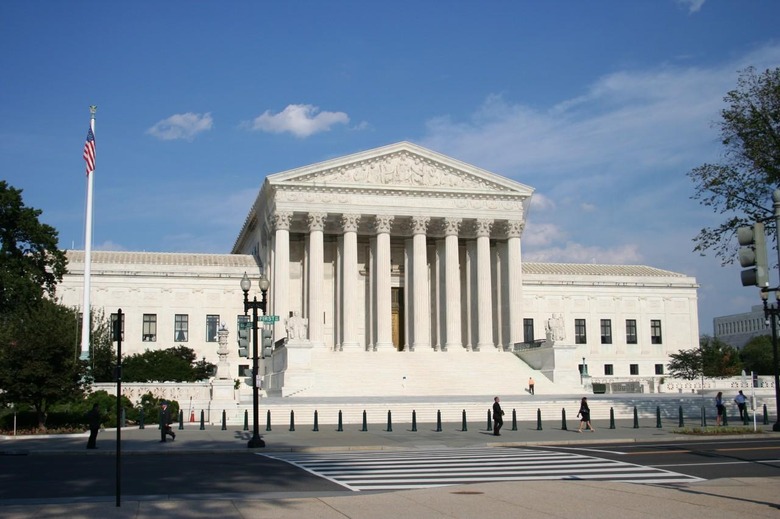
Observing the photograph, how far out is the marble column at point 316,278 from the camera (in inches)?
2682

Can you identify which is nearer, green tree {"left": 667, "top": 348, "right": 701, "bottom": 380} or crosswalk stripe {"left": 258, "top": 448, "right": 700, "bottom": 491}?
crosswalk stripe {"left": 258, "top": 448, "right": 700, "bottom": 491}

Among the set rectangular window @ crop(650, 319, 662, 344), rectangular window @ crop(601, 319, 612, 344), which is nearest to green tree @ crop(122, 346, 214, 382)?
rectangular window @ crop(601, 319, 612, 344)

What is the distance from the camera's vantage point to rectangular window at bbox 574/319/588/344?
87375 millimetres

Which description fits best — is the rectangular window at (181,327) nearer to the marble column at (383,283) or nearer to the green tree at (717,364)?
the marble column at (383,283)

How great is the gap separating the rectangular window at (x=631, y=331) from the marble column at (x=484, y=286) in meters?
22.7

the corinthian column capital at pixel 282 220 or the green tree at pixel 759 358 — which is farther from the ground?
the corinthian column capital at pixel 282 220


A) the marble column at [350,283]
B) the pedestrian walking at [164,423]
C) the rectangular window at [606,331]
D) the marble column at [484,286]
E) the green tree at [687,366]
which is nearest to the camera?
the pedestrian walking at [164,423]

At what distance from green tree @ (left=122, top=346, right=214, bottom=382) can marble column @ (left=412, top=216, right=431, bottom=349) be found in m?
17.8

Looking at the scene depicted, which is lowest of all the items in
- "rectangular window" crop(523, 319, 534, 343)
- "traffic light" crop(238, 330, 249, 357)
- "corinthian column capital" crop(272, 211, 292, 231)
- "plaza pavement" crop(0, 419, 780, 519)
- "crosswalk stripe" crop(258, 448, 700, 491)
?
"crosswalk stripe" crop(258, 448, 700, 491)

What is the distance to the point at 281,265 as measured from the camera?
68125 millimetres

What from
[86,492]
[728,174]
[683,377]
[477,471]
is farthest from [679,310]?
[86,492]

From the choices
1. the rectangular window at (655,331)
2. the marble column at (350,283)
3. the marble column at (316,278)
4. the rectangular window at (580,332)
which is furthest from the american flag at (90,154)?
the rectangular window at (655,331)

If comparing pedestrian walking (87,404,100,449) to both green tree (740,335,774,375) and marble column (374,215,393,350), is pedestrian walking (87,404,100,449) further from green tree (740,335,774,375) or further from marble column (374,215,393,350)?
green tree (740,335,774,375)

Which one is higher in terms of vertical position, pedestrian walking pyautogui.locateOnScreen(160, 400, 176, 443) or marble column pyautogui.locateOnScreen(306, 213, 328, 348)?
marble column pyautogui.locateOnScreen(306, 213, 328, 348)
